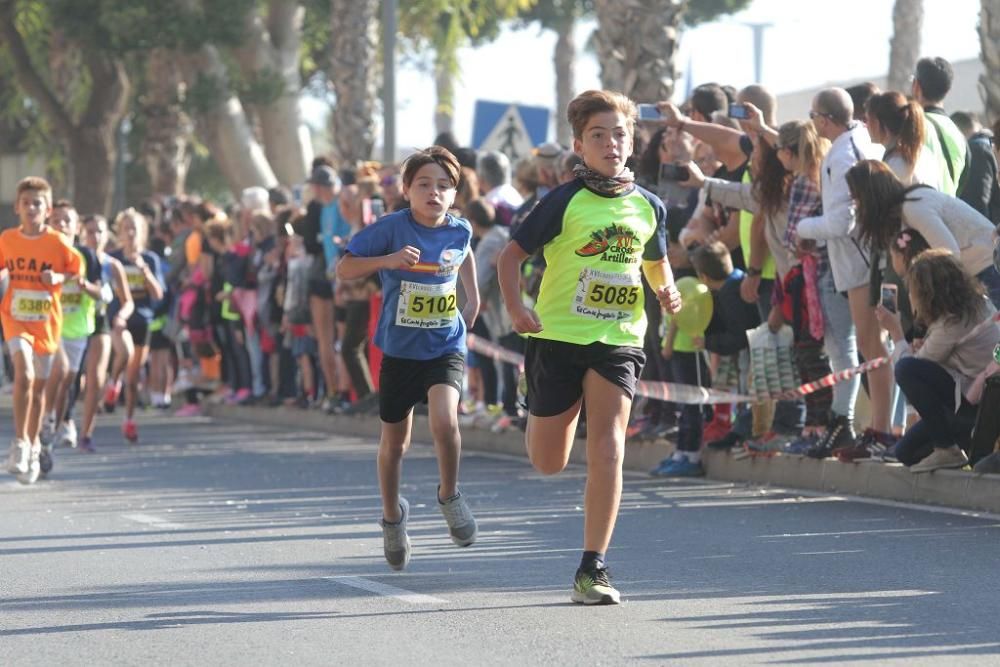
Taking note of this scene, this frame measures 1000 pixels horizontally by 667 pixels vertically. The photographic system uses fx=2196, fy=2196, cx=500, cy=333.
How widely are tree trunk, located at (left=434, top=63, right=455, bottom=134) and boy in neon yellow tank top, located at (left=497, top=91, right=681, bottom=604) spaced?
69.0 feet

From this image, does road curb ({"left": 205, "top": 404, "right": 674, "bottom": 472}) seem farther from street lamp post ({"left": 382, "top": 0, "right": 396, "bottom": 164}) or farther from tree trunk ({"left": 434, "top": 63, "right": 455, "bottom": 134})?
tree trunk ({"left": 434, "top": 63, "right": 455, "bottom": 134})

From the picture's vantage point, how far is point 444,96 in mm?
38406

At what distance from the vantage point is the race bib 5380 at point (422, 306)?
9.91 meters

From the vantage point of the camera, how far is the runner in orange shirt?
584 inches

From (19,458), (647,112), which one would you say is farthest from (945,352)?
(19,458)

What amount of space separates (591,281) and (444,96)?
98.4 ft

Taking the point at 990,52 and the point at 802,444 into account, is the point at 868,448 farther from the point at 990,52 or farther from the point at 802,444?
the point at 990,52

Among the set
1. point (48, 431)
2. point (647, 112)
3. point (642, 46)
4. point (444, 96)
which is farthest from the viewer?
point (444, 96)

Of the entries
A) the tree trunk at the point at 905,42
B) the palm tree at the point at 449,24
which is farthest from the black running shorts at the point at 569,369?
the palm tree at the point at 449,24

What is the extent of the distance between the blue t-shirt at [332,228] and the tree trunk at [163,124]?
52.1 ft

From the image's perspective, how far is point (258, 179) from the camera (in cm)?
3522

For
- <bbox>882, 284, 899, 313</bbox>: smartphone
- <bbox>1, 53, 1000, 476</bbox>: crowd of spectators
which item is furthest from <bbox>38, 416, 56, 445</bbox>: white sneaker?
<bbox>882, 284, 899, 313</bbox>: smartphone

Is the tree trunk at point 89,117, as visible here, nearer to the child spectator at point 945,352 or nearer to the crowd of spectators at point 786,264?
the crowd of spectators at point 786,264

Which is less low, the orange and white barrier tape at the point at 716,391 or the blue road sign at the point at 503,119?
the blue road sign at the point at 503,119
